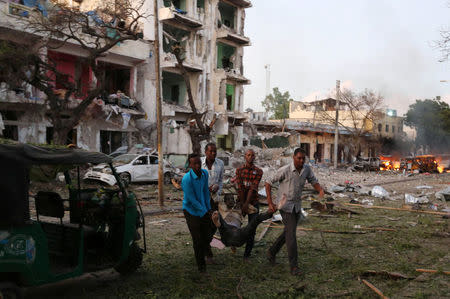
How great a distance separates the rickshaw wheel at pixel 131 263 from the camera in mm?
5641

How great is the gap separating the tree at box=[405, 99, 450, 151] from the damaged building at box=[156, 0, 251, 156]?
3758 centimetres

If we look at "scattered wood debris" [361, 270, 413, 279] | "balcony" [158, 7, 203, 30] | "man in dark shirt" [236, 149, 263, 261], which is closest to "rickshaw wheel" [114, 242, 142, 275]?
"man in dark shirt" [236, 149, 263, 261]

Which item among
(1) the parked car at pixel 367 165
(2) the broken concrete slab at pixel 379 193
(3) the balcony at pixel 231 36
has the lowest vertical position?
(1) the parked car at pixel 367 165

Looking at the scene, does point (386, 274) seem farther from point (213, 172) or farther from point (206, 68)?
point (206, 68)

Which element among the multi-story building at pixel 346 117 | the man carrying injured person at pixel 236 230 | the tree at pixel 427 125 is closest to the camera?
the man carrying injured person at pixel 236 230

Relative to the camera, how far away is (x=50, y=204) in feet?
16.2

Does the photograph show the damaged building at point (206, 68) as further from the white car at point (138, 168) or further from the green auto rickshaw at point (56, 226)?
the green auto rickshaw at point (56, 226)

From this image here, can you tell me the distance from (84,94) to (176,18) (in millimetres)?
10623

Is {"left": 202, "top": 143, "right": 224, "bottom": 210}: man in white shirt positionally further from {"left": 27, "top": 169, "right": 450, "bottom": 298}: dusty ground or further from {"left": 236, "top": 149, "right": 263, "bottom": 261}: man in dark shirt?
{"left": 27, "top": 169, "right": 450, "bottom": 298}: dusty ground

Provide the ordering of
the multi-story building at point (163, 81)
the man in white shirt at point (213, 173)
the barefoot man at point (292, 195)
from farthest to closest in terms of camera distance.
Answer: the multi-story building at point (163, 81), the man in white shirt at point (213, 173), the barefoot man at point (292, 195)

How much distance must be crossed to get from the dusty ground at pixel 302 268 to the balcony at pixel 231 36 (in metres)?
25.5

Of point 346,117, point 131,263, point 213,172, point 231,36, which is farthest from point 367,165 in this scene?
point 131,263

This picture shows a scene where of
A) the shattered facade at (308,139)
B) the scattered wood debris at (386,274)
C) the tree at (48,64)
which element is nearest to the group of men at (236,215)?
the scattered wood debris at (386,274)

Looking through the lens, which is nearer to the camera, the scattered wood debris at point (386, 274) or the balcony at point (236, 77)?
A: the scattered wood debris at point (386, 274)
